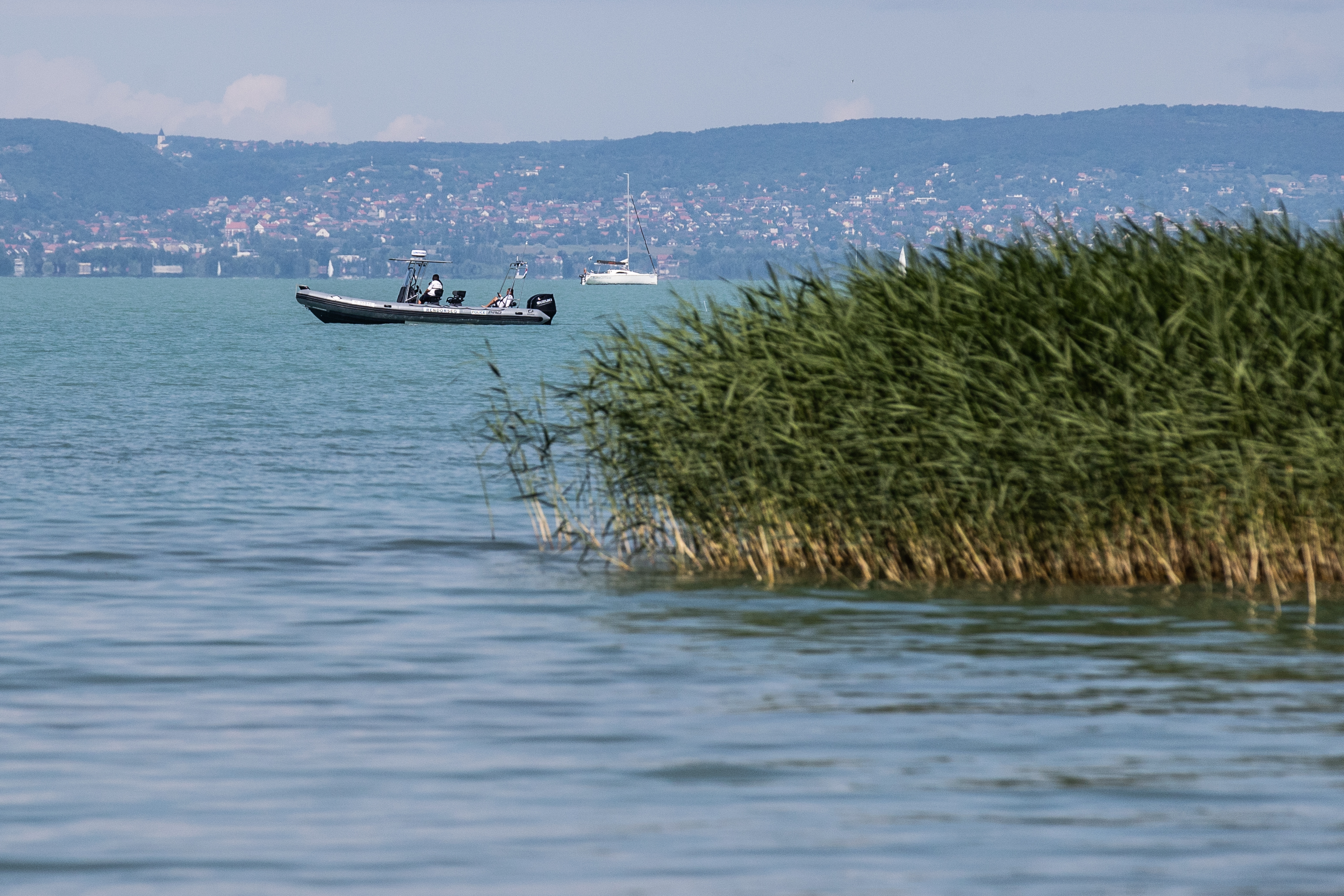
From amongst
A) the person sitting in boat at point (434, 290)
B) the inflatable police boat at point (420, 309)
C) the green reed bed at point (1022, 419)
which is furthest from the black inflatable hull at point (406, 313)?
the green reed bed at point (1022, 419)

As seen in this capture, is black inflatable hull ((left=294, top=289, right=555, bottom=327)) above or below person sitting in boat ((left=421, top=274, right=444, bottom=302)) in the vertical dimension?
below

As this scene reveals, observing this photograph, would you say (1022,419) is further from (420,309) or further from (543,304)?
(543,304)

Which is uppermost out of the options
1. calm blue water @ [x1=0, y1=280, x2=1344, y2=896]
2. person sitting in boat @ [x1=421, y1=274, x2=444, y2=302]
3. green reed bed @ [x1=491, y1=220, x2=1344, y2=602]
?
green reed bed @ [x1=491, y1=220, x2=1344, y2=602]

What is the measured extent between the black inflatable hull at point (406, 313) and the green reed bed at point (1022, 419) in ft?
245

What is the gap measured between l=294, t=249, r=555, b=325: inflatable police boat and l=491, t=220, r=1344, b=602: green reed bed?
71.2 m

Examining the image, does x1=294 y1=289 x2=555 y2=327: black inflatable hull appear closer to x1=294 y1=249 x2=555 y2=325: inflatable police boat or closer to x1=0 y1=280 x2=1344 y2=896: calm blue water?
x1=294 y1=249 x2=555 y2=325: inflatable police boat

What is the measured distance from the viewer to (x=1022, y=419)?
15.1 meters

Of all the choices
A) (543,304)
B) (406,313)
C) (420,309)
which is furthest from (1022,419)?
(543,304)

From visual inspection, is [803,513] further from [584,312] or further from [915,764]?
[584,312]

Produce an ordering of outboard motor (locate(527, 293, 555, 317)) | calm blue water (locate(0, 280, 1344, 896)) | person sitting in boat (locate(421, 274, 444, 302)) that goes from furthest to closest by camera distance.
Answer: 1. outboard motor (locate(527, 293, 555, 317))
2. person sitting in boat (locate(421, 274, 444, 302))
3. calm blue water (locate(0, 280, 1344, 896))

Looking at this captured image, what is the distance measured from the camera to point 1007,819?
28.4 feet

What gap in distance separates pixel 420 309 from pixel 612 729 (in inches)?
3245

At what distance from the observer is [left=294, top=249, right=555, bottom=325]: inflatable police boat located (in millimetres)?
91688

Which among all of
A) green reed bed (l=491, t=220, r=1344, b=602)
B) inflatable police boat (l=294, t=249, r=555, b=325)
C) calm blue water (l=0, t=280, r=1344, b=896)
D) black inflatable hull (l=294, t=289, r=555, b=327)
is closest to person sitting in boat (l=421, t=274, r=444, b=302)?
inflatable police boat (l=294, t=249, r=555, b=325)
